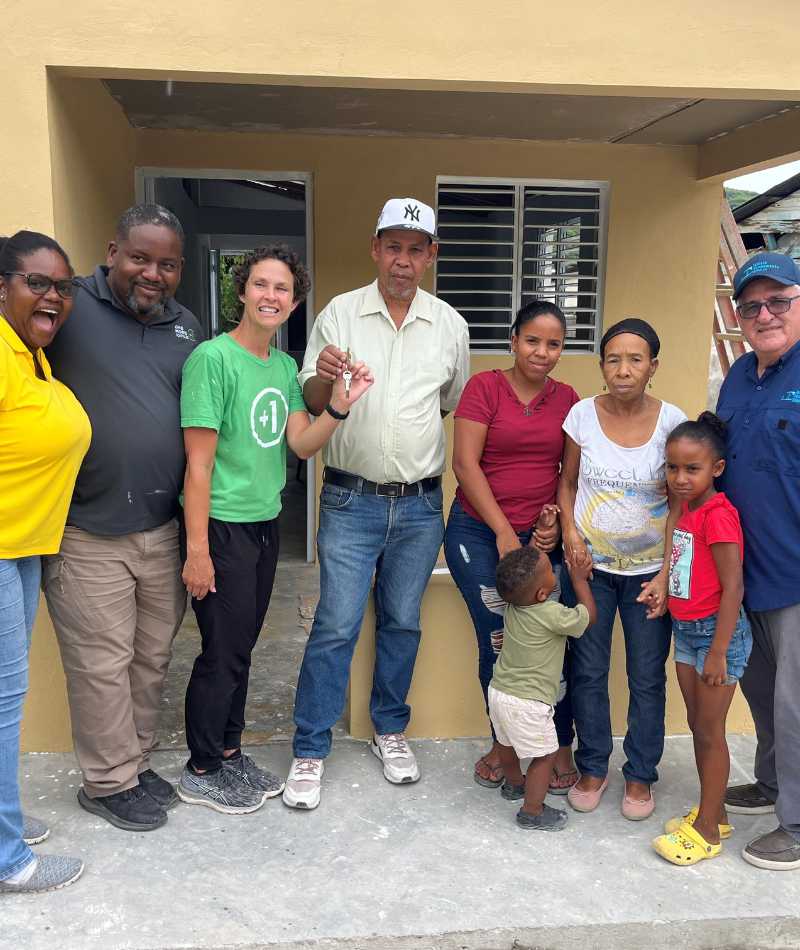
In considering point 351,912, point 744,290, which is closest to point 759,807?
point 351,912

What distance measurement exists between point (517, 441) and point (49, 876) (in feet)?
6.45

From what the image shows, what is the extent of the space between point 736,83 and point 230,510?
250 cm

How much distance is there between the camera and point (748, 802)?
3057mm

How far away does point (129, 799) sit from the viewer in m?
2.86

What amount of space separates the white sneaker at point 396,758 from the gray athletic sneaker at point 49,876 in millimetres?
1108

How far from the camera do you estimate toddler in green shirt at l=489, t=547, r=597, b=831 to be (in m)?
2.72

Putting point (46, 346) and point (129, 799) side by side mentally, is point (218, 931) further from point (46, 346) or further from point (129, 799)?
point (46, 346)

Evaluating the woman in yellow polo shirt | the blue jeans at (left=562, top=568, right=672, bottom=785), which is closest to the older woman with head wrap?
the blue jeans at (left=562, top=568, right=672, bottom=785)

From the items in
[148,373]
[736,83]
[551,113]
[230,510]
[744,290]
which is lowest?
[230,510]

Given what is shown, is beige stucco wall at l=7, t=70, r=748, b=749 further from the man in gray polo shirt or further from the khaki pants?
the khaki pants

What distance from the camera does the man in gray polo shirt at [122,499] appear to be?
2.54m

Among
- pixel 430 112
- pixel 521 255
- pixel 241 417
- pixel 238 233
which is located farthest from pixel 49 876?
pixel 238 233

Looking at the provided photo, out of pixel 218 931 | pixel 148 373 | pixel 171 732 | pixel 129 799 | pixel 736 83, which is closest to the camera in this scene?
pixel 218 931

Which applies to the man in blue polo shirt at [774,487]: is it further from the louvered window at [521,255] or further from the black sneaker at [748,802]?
the louvered window at [521,255]
